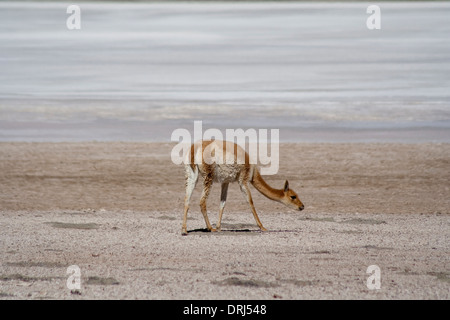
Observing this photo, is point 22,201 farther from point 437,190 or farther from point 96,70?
point 96,70

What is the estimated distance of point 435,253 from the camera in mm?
10297

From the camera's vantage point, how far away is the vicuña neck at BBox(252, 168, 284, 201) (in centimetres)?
1169

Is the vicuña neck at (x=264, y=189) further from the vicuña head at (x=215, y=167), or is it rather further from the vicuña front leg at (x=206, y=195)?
the vicuña front leg at (x=206, y=195)

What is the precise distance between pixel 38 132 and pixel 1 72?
42.5 feet

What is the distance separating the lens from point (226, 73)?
32.3 metres

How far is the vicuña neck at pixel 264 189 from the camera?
11.7 meters

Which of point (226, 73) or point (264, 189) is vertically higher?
point (226, 73)

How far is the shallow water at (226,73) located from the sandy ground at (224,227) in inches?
102

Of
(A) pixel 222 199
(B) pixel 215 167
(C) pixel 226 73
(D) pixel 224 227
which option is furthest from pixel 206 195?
(C) pixel 226 73

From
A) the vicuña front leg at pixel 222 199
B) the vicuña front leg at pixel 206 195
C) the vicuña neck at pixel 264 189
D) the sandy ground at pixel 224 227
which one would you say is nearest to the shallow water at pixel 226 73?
the sandy ground at pixel 224 227

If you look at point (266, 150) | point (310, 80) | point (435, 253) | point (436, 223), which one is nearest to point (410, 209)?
point (436, 223)

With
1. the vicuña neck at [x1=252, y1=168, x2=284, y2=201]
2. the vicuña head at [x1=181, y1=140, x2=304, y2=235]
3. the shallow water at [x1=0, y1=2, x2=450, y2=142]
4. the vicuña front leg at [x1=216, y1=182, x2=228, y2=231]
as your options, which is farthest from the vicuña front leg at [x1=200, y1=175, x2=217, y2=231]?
the shallow water at [x1=0, y1=2, x2=450, y2=142]

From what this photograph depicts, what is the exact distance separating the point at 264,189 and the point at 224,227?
85 centimetres

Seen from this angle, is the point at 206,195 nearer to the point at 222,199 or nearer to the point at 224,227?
the point at 222,199
